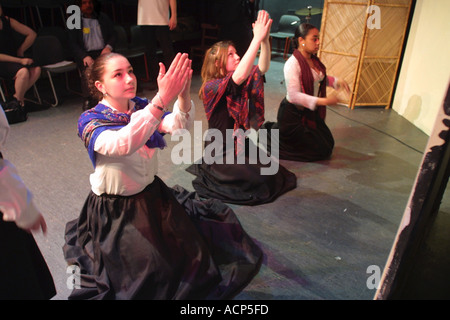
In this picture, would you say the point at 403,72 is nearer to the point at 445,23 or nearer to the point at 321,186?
the point at 445,23

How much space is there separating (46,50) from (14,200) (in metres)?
4.23

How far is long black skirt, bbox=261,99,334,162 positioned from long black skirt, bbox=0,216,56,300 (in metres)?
2.48

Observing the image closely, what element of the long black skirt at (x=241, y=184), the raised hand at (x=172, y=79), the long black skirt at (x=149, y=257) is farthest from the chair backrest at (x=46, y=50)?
the raised hand at (x=172, y=79)

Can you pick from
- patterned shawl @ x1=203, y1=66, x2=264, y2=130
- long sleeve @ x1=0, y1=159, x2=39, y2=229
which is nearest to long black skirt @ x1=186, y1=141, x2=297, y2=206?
patterned shawl @ x1=203, y1=66, x2=264, y2=130

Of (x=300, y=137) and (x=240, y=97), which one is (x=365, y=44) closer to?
(x=300, y=137)

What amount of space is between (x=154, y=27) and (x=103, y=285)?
3925 millimetres

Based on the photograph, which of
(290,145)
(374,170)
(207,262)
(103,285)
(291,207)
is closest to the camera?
(103,285)

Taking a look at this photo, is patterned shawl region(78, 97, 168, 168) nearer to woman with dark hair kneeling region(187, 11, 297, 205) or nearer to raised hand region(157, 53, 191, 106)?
raised hand region(157, 53, 191, 106)

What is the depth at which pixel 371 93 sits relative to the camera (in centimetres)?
497

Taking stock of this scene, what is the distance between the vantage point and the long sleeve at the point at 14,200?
1.20 meters

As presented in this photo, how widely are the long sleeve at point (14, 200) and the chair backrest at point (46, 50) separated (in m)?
4.10

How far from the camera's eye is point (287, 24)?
7453 millimetres

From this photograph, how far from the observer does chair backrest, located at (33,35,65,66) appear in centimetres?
472

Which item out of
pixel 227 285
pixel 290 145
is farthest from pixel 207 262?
pixel 290 145
